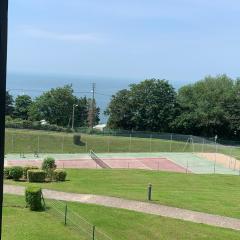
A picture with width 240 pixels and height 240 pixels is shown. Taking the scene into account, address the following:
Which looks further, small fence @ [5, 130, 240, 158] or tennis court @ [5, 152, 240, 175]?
small fence @ [5, 130, 240, 158]

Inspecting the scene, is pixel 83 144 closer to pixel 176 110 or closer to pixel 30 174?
pixel 176 110

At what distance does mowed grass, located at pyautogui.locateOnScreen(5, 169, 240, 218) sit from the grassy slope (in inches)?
762

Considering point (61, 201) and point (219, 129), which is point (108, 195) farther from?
point (219, 129)

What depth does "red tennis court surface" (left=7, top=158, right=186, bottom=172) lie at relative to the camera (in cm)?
4709

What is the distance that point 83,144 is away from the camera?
2344 inches

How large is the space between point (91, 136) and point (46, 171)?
31.6 meters

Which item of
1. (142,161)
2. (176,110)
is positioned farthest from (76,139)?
(176,110)

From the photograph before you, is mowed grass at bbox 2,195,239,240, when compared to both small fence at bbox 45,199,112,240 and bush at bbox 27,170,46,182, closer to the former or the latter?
small fence at bbox 45,199,112,240

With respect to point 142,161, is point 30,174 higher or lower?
higher

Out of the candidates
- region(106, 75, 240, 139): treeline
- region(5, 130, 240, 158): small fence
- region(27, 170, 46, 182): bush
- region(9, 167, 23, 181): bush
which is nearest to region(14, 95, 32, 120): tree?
region(106, 75, 240, 139): treeline

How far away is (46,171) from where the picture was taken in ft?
104

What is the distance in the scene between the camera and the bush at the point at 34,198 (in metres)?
20.3

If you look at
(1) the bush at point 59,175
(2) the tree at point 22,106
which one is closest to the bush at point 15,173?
(1) the bush at point 59,175

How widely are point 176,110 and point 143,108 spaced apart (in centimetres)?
495
